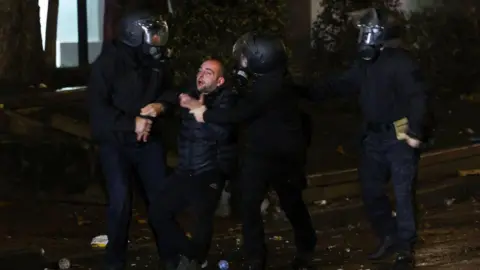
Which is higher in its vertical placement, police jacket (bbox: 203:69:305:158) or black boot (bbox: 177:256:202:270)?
police jacket (bbox: 203:69:305:158)

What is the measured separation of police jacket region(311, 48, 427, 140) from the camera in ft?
22.7

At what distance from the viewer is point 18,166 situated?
33.3ft

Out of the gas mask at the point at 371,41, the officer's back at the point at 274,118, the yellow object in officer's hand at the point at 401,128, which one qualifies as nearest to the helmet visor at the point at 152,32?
the officer's back at the point at 274,118

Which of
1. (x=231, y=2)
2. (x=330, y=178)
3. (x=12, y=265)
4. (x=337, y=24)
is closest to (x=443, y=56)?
(x=337, y=24)

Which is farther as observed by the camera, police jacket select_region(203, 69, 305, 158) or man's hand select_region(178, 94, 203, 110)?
police jacket select_region(203, 69, 305, 158)

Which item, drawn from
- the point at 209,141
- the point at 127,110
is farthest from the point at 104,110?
the point at 209,141

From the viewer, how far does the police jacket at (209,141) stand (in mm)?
6711

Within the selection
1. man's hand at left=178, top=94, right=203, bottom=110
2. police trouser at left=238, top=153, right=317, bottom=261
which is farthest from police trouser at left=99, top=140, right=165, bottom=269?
police trouser at left=238, top=153, right=317, bottom=261

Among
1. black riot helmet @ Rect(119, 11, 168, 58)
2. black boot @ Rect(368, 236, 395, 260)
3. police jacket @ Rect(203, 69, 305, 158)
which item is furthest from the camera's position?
black boot @ Rect(368, 236, 395, 260)

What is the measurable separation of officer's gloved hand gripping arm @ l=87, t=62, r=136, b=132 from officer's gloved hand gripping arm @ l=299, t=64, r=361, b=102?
4.85ft

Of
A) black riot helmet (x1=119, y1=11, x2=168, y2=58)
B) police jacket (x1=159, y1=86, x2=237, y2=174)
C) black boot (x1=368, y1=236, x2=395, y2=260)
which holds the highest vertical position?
black riot helmet (x1=119, y1=11, x2=168, y2=58)

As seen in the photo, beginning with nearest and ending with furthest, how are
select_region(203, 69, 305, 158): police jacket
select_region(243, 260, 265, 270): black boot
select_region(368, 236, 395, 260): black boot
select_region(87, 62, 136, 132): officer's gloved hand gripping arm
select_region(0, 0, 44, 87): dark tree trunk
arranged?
select_region(87, 62, 136, 132): officer's gloved hand gripping arm, select_region(203, 69, 305, 158): police jacket, select_region(243, 260, 265, 270): black boot, select_region(368, 236, 395, 260): black boot, select_region(0, 0, 44, 87): dark tree trunk

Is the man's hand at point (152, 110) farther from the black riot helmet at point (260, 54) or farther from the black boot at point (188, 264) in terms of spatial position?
the black boot at point (188, 264)

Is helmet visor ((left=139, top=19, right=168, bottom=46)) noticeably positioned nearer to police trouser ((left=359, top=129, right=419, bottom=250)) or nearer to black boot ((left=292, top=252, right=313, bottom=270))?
police trouser ((left=359, top=129, right=419, bottom=250))
